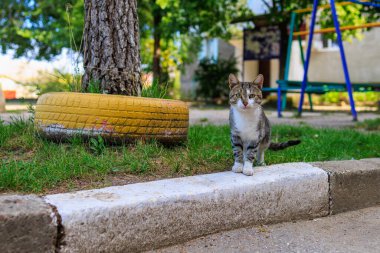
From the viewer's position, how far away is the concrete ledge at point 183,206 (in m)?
1.91

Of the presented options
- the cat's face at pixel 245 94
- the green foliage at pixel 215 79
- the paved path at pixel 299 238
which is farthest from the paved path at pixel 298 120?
the green foliage at pixel 215 79

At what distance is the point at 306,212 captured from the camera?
106 inches

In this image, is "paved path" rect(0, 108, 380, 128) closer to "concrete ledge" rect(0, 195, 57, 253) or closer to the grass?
the grass

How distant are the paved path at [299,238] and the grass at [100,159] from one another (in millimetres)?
577

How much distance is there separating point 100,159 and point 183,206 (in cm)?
84

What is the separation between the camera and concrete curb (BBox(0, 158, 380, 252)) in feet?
6.12

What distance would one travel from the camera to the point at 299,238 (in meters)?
2.34

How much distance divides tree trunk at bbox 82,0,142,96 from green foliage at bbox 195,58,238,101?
39.7 feet

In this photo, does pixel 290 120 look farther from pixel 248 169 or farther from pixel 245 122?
pixel 248 169

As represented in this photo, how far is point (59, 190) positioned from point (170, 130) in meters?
1.16

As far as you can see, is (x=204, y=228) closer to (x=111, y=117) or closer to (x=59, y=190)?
(x=59, y=190)

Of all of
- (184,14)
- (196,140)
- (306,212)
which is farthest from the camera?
(184,14)

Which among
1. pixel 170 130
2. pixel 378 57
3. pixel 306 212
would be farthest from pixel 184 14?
pixel 306 212

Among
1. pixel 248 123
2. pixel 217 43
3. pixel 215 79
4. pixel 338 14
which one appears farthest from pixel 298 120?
pixel 217 43
